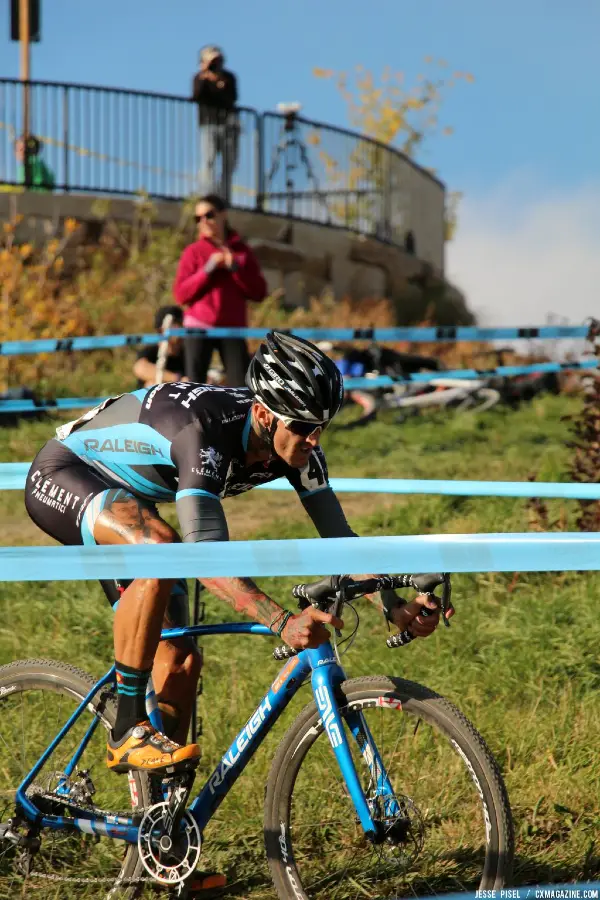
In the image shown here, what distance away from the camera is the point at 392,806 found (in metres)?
3.54

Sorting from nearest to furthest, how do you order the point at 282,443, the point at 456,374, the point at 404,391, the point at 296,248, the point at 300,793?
the point at 282,443 < the point at 300,793 < the point at 456,374 < the point at 404,391 < the point at 296,248

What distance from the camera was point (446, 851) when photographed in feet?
12.6

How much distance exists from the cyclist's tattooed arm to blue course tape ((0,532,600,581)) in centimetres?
50

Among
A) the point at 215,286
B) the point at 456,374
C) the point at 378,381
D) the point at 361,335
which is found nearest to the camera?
the point at 378,381

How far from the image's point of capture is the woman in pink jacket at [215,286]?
9781 mm

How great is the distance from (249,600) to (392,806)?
0.78 m

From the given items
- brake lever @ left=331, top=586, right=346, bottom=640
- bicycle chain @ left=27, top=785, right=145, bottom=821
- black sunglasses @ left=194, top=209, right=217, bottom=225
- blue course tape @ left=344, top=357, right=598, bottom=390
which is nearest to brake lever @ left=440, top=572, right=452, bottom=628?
brake lever @ left=331, top=586, right=346, bottom=640

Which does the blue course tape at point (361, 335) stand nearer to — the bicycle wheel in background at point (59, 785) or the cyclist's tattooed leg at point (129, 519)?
the bicycle wheel in background at point (59, 785)

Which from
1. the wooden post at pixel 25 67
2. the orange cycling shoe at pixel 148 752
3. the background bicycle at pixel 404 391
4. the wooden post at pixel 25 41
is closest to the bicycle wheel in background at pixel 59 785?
the orange cycling shoe at pixel 148 752

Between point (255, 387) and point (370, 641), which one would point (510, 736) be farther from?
point (255, 387)

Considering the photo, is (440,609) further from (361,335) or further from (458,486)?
(361,335)

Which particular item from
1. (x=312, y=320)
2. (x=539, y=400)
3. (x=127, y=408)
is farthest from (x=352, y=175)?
(x=127, y=408)

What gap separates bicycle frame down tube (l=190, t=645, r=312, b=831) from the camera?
145 inches

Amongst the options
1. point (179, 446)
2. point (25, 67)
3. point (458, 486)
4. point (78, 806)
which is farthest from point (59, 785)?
point (25, 67)
